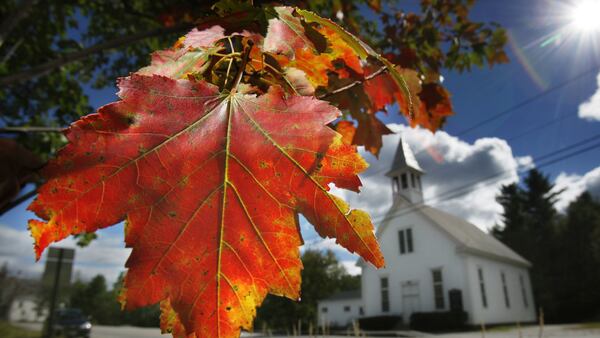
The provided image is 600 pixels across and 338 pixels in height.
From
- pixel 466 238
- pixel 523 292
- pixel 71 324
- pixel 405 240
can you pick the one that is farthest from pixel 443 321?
pixel 71 324

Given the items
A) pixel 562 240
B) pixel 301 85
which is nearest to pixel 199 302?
pixel 301 85

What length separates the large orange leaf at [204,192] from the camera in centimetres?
47

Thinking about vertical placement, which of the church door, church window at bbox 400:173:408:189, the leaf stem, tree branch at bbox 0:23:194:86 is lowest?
the church door

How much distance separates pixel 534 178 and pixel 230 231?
45770 millimetres

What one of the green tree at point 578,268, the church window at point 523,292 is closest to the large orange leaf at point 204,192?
the green tree at point 578,268

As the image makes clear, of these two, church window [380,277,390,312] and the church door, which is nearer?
the church door

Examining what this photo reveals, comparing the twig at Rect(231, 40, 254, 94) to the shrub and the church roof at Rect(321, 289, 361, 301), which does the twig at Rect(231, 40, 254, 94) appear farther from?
the church roof at Rect(321, 289, 361, 301)

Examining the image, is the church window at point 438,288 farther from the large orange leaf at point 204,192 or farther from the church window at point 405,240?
the large orange leaf at point 204,192

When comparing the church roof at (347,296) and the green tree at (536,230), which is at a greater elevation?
the green tree at (536,230)

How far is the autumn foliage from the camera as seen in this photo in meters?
0.47

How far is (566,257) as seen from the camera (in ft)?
94.4

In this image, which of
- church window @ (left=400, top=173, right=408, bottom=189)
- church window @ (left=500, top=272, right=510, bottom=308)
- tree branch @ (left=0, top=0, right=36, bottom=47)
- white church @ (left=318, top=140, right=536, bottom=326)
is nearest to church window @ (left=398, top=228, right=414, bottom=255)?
white church @ (left=318, top=140, right=536, bottom=326)

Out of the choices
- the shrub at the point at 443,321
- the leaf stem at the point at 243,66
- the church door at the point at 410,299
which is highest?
the leaf stem at the point at 243,66

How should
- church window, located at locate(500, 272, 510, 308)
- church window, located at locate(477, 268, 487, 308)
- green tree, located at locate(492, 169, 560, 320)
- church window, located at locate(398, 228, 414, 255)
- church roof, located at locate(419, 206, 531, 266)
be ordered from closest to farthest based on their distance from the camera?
church window, located at locate(477, 268, 487, 308), church roof, located at locate(419, 206, 531, 266), church window, located at locate(500, 272, 510, 308), church window, located at locate(398, 228, 414, 255), green tree, located at locate(492, 169, 560, 320)
